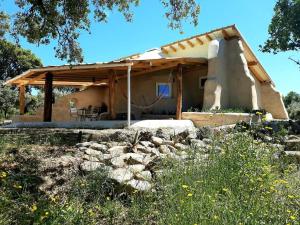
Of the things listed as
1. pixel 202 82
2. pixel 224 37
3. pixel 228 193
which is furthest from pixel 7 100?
pixel 228 193

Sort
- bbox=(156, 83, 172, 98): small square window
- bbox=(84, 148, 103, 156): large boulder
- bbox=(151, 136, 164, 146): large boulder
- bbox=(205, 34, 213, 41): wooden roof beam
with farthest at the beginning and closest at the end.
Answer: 1. bbox=(156, 83, 172, 98): small square window
2. bbox=(205, 34, 213, 41): wooden roof beam
3. bbox=(151, 136, 164, 146): large boulder
4. bbox=(84, 148, 103, 156): large boulder

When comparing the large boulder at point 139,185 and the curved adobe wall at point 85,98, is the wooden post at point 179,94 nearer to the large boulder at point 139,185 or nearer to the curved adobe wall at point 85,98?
the curved adobe wall at point 85,98

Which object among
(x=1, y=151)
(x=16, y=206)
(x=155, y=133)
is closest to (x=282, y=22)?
(x=155, y=133)

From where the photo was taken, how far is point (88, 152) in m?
7.79

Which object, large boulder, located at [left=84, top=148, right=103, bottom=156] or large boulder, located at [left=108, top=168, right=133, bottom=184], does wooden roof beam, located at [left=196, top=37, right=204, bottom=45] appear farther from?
large boulder, located at [left=108, top=168, right=133, bottom=184]

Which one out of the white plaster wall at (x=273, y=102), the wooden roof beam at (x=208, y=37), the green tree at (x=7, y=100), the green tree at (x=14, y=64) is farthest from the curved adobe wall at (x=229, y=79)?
the green tree at (x=14, y=64)

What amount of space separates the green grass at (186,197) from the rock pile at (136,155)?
289 millimetres

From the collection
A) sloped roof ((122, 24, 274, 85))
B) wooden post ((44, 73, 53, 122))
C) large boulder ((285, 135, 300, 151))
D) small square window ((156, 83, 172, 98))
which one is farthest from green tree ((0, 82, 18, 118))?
large boulder ((285, 135, 300, 151))

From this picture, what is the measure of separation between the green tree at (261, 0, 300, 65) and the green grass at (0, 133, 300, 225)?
16070mm

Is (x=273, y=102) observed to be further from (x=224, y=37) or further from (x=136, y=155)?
(x=136, y=155)

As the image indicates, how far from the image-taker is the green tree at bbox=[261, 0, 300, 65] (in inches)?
796

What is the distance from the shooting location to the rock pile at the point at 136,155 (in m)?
6.18

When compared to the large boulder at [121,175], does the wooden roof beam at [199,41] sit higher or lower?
higher

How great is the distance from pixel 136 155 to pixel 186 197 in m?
3.28
